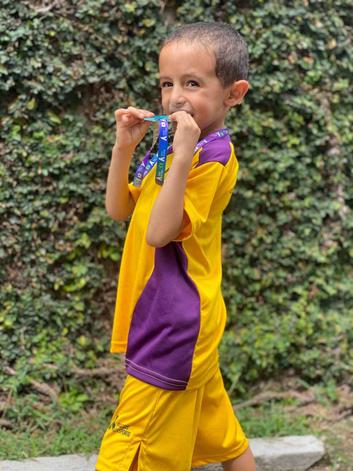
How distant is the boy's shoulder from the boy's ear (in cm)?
17

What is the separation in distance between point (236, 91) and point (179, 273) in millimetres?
656

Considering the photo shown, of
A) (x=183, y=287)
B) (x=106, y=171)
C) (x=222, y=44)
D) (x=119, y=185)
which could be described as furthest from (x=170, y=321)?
(x=106, y=171)

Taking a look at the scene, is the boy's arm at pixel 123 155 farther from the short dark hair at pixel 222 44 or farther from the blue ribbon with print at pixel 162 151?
the short dark hair at pixel 222 44

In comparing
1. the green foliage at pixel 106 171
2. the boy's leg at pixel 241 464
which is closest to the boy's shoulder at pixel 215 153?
the boy's leg at pixel 241 464

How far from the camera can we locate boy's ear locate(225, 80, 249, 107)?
7.71ft

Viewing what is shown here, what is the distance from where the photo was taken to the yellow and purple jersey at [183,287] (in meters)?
2.25

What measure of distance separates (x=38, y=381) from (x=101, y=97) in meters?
1.49

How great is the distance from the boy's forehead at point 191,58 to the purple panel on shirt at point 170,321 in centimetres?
A: 58

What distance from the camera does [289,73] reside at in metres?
3.76

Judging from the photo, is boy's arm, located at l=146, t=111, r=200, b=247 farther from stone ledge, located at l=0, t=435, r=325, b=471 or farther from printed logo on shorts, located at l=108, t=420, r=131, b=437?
stone ledge, located at l=0, t=435, r=325, b=471

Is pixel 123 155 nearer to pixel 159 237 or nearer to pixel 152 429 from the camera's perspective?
pixel 159 237

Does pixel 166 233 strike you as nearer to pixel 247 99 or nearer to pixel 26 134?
pixel 26 134

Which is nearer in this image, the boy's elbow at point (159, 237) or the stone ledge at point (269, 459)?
the boy's elbow at point (159, 237)

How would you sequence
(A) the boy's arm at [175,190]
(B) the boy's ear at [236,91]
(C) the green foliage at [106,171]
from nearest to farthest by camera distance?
(A) the boy's arm at [175,190] < (B) the boy's ear at [236,91] < (C) the green foliage at [106,171]
